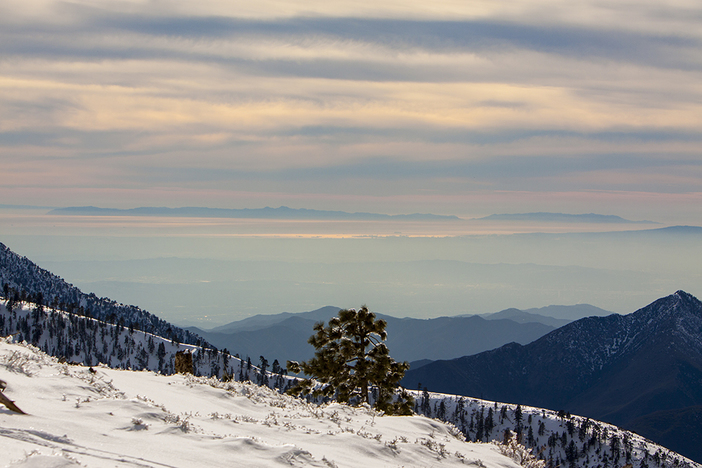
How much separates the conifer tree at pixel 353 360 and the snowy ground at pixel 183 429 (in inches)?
721

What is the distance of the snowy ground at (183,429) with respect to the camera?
1063 cm

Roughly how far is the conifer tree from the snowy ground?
18.3 metres

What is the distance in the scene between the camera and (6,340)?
22.0 metres

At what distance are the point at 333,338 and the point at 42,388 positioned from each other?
26.9 metres

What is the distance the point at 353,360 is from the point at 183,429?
27944 mm

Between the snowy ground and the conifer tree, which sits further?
the conifer tree

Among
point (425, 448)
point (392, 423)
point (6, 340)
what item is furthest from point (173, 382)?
point (425, 448)

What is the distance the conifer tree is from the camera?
3912cm

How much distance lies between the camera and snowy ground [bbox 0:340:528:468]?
10.6 metres

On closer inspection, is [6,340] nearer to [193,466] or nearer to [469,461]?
[193,466]

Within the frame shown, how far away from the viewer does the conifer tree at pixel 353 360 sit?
128 ft

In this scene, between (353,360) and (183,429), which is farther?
(353,360)

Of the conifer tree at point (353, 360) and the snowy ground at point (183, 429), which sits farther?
the conifer tree at point (353, 360)

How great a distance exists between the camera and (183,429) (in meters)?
13.0
